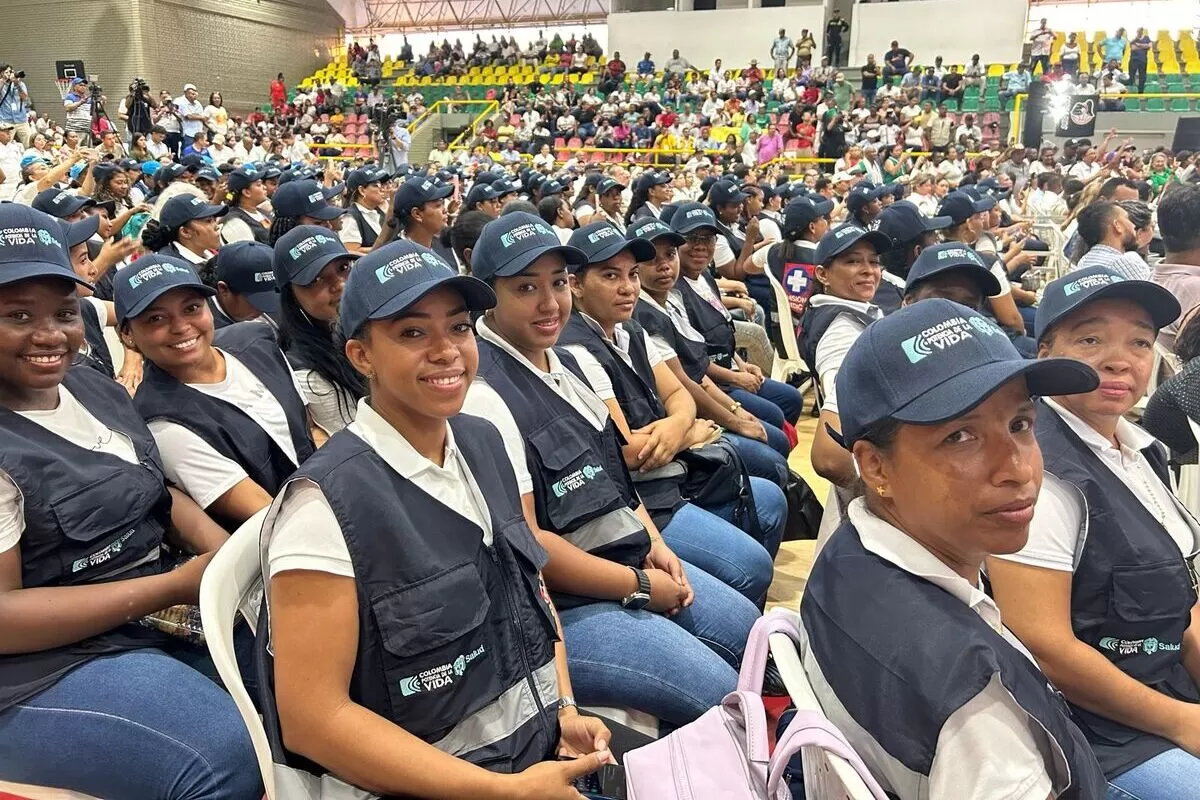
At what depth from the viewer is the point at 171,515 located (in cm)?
194

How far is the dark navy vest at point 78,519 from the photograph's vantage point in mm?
1600

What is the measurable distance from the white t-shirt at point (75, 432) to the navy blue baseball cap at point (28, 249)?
0.25 m

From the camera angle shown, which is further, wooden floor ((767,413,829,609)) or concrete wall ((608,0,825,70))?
concrete wall ((608,0,825,70))

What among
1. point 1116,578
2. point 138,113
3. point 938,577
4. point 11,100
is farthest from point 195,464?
point 11,100

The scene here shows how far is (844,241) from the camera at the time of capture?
10.5 feet

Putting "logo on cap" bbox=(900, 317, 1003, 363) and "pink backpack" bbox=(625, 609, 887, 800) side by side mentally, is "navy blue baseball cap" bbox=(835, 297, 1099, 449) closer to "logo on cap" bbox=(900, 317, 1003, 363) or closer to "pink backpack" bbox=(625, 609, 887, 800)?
"logo on cap" bbox=(900, 317, 1003, 363)

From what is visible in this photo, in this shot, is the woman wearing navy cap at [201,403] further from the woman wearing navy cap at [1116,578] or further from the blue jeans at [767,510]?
the woman wearing navy cap at [1116,578]

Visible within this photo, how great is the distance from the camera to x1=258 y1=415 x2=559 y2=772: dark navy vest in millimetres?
1339

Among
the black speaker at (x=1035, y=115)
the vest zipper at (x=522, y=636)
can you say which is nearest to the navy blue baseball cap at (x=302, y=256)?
the vest zipper at (x=522, y=636)

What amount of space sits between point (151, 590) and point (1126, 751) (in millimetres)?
1836

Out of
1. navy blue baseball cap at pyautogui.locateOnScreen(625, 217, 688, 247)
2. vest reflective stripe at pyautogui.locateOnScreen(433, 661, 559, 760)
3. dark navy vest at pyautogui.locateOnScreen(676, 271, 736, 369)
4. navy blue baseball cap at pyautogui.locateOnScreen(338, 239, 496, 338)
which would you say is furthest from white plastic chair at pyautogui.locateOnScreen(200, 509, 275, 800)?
dark navy vest at pyautogui.locateOnScreen(676, 271, 736, 369)

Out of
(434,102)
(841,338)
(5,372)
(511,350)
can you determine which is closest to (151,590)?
(5,372)

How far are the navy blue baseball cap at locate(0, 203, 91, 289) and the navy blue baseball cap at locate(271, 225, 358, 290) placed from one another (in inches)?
29.4

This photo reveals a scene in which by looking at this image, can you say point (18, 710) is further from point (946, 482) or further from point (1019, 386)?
point (1019, 386)
